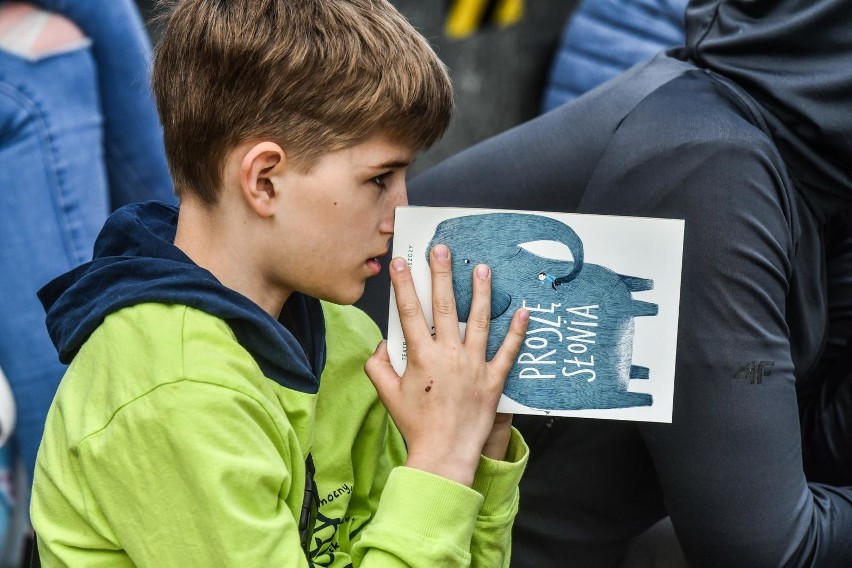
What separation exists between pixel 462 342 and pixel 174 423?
0.37 metres

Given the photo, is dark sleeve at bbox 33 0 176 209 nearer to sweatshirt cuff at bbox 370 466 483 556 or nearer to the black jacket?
the black jacket

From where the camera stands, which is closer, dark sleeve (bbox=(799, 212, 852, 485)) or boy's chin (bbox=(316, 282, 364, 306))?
boy's chin (bbox=(316, 282, 364, 306))

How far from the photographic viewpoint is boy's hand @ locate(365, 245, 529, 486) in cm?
127

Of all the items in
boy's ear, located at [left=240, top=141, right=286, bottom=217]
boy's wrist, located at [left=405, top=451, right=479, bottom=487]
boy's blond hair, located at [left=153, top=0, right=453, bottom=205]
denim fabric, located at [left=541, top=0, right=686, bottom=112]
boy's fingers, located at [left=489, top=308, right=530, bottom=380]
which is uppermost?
denim fabric, located at [left=541, top=0, right=686, bottom=112]

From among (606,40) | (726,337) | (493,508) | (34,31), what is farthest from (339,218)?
(606,40)

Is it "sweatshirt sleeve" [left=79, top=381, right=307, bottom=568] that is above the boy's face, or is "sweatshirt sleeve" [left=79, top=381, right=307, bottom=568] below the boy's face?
below

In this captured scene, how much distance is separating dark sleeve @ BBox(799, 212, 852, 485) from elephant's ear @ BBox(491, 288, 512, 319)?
0.62 metres

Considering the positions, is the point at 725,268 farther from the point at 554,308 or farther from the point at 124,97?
the point at 124,97

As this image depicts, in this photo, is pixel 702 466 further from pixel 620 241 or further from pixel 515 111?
pixel 515 111

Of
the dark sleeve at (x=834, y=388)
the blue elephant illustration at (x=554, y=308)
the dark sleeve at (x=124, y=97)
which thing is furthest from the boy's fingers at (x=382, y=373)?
Result: the dark sleeve at (x=124, y=97)

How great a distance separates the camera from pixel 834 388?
1.76m

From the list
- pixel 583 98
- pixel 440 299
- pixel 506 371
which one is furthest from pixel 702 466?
pixel 583 98

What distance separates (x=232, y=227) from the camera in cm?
128

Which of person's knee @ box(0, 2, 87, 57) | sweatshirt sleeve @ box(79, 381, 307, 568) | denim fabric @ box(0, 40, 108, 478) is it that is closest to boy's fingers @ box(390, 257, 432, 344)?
sweatshirt sleeve @ box(79, 381, 307, 568)
